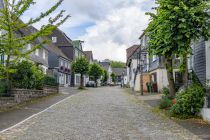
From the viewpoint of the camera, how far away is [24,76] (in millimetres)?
25781

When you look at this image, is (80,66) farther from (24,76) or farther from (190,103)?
(190,103)

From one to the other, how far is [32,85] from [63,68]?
42.2 metres

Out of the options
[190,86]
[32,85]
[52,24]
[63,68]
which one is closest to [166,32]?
[190,86]

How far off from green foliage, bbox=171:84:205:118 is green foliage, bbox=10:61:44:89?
12.1 m

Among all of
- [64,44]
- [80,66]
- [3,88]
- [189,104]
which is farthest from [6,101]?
[64,44]

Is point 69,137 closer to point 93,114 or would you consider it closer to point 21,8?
point 93,114

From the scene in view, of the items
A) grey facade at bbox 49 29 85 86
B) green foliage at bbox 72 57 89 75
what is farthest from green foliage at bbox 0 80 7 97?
grey facade at bbox 49 29 85 86

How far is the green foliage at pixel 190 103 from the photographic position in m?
16.3

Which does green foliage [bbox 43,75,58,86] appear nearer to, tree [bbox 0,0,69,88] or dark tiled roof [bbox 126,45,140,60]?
tree [bbox 0,0,69,88]

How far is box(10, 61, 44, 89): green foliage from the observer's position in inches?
999

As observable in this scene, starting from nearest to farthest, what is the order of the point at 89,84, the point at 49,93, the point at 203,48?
the point at 203,48 → the point at 49,93 → the point at 89,84

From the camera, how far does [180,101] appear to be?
16500 mm

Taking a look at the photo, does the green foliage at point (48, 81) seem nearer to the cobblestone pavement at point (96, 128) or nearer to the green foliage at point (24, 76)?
the green foliage at point (24, 76)

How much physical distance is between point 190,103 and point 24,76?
13.2 metres
